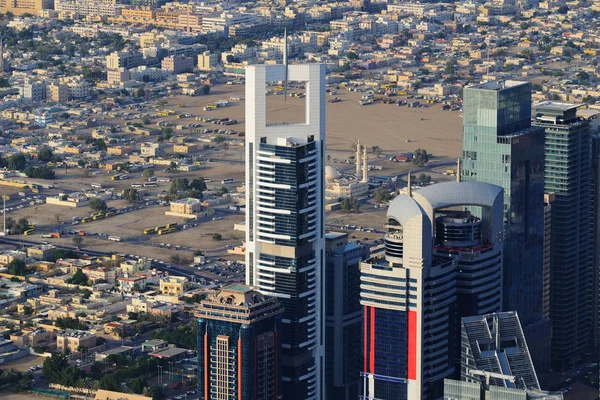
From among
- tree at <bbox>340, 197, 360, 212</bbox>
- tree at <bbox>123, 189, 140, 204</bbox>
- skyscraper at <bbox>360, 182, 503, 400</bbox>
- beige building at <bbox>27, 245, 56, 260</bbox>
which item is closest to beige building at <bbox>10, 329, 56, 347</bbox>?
beige building at <bbox>27, 245, 56, 260</bbox>

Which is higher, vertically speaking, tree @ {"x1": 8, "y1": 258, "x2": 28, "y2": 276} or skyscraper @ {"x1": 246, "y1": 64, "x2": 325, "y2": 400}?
skyscraper @ {"x1": 246, "y1": 64, "x2": 325, "y2": 400}

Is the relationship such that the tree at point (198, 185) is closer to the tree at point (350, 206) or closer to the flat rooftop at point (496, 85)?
the tree at point (350, 206)

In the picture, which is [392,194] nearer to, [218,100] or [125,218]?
[125,218]

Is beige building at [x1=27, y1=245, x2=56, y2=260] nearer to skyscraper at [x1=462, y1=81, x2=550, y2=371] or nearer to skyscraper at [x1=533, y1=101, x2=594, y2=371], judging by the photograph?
skyscraper at [x1=533, y1=101, x2=594, y2=371]

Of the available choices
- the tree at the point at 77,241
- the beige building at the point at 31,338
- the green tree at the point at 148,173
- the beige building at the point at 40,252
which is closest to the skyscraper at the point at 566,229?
the beige building at the point at 31,338

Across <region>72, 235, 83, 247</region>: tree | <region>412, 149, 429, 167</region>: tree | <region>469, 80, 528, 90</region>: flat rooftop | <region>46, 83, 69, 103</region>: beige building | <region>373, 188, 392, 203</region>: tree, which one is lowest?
<region>72, 235, 83, 247</region>: tree

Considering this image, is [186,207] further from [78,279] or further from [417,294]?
[417,294]

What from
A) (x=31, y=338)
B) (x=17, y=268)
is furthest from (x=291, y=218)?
(x=17, y=268)
